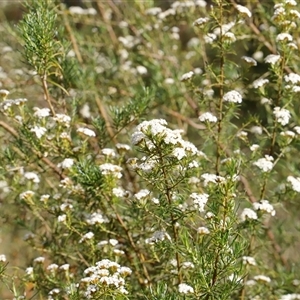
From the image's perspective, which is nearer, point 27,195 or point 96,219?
point 96,219

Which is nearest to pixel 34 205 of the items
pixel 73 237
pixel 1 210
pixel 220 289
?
pixel 73 237

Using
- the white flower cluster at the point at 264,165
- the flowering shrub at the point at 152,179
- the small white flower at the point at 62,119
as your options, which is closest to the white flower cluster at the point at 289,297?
the flowering shrub at the point at 152,179

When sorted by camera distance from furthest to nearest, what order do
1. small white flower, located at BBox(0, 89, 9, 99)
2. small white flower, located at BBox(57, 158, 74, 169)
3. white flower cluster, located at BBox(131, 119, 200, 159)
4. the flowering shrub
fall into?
small white flower, located at BBox(0, 89, 9, 99), small white flower, located at BBox(57, 158, 74, 169), the flowering shrub, white flower cluster, located at BBox(131, 119, 200, 159)

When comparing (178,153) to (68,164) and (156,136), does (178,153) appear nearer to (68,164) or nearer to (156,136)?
(156,136)

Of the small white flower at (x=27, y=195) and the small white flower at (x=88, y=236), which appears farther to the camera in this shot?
the small white flower at (x=27, y=195)

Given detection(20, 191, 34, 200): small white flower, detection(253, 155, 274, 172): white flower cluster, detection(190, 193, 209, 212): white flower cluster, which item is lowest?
detection(20, 191, 34, 200): small white flower

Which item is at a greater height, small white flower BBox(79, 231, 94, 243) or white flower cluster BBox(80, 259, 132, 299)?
white flower cluster BBox(80, 259, 132, 299)

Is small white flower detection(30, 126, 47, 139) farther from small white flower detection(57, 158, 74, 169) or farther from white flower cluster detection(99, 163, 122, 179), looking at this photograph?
white flower cluster detection(99, 163, 122, 179)

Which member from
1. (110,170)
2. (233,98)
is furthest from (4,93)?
(233,98)

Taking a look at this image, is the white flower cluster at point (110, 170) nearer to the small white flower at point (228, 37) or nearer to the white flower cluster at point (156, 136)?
the white flower cluster at point (156, 136)

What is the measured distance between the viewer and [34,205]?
216cm

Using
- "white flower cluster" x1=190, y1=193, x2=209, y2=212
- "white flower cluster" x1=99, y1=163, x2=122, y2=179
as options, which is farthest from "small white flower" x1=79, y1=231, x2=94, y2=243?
"white flower cluster" x1=190, y1=193, x2=209, y2=212

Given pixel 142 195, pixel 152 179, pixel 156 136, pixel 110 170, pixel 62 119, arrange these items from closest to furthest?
pixel 156 136 → pixel 152 179 → pixel 142 195 → pixel 110 170 → pixel 62 119

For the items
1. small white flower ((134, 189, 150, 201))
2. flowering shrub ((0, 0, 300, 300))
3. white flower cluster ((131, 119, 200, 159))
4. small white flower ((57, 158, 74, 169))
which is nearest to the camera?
white flower cluster ((131, 119, 200, 159))
